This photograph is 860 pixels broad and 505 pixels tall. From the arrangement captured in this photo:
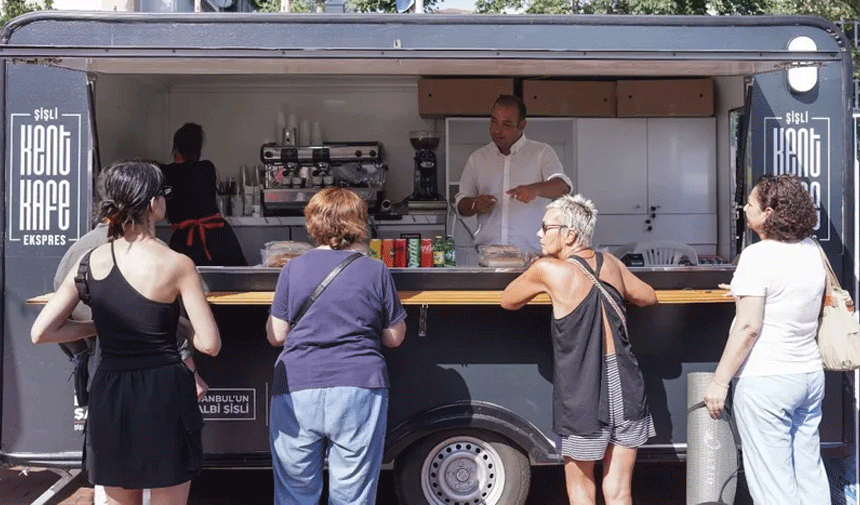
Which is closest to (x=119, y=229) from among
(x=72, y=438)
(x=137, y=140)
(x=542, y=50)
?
(x=72, y=438)

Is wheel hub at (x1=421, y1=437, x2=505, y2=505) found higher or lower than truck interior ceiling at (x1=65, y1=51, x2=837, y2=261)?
lower

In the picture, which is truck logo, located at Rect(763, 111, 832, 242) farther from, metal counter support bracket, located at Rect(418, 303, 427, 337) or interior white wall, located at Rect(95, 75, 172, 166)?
interior white wall, located at Rect(95, 75, 172, 166)

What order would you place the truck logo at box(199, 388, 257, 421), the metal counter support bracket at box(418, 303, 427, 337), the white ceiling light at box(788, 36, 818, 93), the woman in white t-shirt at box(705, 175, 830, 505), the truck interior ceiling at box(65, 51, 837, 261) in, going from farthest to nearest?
the truck interior ceiling at box(65, 51, 837, 261), the white ceiling light at box(788, 36, 818, 93), the truck logo at box(199, 388, 257, 421), the metal counter support bracket at box(418, 303, 427, 337), the woman in white t-shirt at box(705, 175, 830, 505)

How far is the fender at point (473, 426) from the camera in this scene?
15.4 feet

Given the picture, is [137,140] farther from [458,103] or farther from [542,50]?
[542,50]

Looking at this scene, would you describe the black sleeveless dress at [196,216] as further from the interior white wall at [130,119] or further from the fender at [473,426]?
the fender at [473,426]

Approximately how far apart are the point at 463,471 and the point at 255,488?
64.4 inches

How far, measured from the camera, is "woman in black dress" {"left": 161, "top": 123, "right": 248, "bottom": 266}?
5.99 metres

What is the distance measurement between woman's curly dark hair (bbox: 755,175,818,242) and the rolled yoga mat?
0.93 m

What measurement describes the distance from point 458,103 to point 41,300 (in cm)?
452

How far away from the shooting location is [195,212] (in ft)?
19.9

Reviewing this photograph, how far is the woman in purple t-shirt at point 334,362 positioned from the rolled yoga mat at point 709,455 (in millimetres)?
1635

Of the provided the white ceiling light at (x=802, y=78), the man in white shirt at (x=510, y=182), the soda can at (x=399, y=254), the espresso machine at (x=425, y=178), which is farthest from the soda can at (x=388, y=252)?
the espresso machine at (x=425, y=178)

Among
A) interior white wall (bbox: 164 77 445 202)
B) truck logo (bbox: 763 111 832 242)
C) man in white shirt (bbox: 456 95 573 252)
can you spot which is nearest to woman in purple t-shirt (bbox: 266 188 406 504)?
man in white shirt (bbox: 456 95 573 252)
